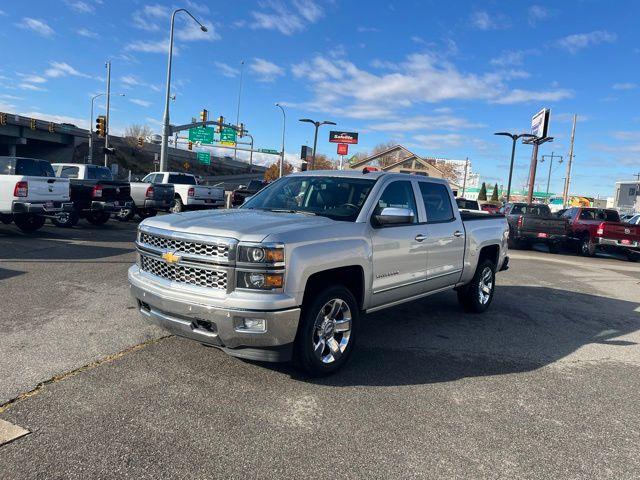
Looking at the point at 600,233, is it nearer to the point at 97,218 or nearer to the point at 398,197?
the point at 398,197

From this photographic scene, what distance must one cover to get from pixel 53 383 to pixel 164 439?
1341mm

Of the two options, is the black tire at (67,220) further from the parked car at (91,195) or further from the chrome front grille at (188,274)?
the chrome front grille at (188,274)

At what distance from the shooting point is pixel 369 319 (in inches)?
254

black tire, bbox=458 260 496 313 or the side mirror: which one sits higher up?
the side mirror

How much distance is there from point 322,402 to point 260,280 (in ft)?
3.61

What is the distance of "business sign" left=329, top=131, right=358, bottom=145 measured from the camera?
2527 inches

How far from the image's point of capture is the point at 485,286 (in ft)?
24.1

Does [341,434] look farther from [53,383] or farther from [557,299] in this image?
[557,299]

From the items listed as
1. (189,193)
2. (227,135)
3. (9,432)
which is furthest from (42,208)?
(227,135)

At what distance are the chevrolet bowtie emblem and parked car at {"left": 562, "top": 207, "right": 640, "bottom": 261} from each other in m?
16.6

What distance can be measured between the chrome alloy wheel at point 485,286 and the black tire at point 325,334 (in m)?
3.25

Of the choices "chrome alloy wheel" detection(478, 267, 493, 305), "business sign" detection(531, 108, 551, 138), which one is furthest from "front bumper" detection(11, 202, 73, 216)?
"business sign" detection(531, 108, 551, 138)

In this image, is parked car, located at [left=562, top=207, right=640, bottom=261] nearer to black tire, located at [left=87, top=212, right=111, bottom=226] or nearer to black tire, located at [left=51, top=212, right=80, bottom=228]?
black tire, located at [left=87, top=212, right=111, bottom=226]

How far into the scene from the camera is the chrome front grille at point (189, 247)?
3.83 metres
